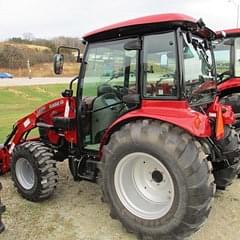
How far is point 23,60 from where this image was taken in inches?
1612

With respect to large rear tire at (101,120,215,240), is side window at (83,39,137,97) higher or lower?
higher

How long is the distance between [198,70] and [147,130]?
3.27ft

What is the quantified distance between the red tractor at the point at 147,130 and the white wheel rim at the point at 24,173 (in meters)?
0.01

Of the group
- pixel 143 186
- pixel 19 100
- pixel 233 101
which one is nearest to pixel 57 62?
pixel 143 186

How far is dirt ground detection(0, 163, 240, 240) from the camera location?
376cm

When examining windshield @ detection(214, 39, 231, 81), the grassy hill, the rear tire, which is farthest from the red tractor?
the grassy hill

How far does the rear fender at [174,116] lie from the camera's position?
10.9ft

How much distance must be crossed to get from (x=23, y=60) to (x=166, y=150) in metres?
39.8

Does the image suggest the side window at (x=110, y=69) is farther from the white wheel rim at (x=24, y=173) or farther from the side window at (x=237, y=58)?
the side window at (x=237, y=58)

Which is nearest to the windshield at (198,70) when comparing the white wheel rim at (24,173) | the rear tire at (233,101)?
the rear tire at (233,101)

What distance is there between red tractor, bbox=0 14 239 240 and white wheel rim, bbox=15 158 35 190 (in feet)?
0.04

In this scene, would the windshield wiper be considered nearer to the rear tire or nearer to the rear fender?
the rear fender

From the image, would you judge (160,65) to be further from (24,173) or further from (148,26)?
(24,173)

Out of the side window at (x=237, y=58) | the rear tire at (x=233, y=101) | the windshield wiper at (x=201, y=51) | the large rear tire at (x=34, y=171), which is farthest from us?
the side window at (x=237, y=58)
